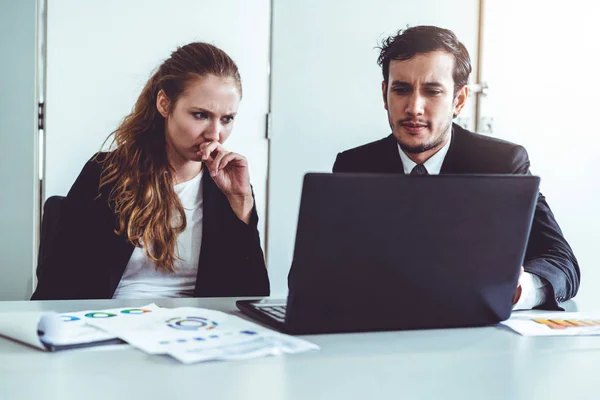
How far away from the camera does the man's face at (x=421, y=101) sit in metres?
2.04

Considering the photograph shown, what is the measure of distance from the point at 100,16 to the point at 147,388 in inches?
93.2

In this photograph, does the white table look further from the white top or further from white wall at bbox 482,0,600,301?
white wall at bbox 482,0,600,301

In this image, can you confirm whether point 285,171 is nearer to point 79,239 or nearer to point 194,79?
point 194,79

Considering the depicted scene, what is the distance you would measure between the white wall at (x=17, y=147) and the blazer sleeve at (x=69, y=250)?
33.9 inches

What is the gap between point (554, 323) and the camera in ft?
3.93

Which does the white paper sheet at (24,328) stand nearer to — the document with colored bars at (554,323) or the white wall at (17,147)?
the document with colored bars at (554,323)

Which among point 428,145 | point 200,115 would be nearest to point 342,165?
point 428,145

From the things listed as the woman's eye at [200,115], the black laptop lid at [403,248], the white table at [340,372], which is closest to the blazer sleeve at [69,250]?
the woman's eye at [200,115]

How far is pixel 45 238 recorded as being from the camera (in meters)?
2.03

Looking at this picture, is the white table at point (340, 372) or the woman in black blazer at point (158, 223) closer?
the white table at point (340, 372)

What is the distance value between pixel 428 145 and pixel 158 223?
81 cm

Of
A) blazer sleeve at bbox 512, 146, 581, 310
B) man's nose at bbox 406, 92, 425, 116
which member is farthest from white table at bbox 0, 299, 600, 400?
man's nose at bbox 406, 92, 425, 116

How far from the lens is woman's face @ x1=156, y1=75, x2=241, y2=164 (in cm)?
224

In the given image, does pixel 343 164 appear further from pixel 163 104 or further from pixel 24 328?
pixel 24 328
